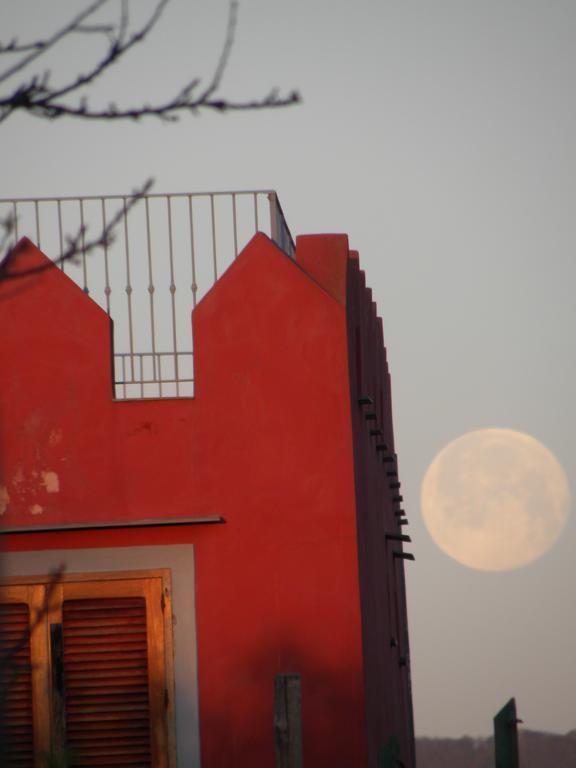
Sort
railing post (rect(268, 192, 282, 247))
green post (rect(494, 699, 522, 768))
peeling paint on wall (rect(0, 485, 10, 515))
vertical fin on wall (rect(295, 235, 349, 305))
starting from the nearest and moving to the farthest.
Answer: green post (rect(494, 699, 522, 768)) < peeling paint on wall (rect(0, 485, 10, 515)) < vertical fin on wall (rect(295, 235, 349, 305)) < railing post (rect(268, 192, 282, 247))

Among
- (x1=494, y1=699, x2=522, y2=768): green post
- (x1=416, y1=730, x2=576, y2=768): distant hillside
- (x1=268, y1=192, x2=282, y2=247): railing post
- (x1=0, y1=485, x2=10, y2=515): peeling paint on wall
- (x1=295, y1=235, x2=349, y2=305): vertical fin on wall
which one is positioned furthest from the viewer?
(x1=416, y1=730, x2=576, y2=768): distant hillside

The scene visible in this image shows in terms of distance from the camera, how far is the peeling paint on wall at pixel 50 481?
1075 centimetres

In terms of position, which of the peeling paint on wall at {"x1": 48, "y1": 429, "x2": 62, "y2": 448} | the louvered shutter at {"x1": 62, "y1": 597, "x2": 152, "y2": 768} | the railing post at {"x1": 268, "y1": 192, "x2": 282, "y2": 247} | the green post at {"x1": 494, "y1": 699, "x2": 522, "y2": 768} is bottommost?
the green post at {"x1": 494, "y1": 699, "x2": 522, "y2": 768}

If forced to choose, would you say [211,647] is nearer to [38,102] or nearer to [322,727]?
[322,727]

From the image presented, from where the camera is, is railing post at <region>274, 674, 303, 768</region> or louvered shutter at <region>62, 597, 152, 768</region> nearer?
railing post at <region>274, 674, 303, 768</region>

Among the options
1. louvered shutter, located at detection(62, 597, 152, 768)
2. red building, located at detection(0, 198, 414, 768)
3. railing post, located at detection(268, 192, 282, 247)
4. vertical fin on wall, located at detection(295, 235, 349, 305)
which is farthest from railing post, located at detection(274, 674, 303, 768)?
railing post, located at detection(268, 192, 282, 247)

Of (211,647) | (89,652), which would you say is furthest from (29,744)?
(211,647)

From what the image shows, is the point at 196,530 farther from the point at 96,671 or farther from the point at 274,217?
the point at 274,217

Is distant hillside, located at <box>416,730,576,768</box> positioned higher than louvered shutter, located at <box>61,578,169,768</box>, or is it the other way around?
louvered shutter, located at <box>61,578,169,768</box>

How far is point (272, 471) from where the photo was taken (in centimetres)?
1074

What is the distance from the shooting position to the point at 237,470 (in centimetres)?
1077

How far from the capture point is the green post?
8539 mm

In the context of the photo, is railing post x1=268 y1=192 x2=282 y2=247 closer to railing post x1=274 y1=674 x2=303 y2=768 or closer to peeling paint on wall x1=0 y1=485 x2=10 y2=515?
peeling paint on wall x1=0 y1=485 x2=10 y2=515

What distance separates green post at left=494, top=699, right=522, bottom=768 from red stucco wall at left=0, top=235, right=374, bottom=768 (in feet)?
6.09
